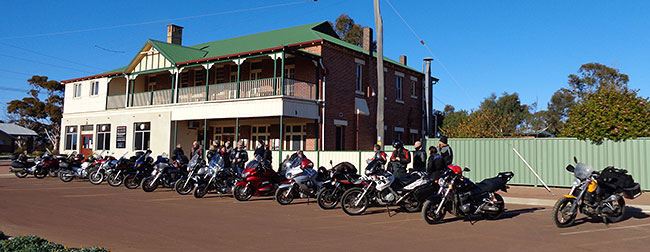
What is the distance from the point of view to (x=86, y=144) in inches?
1241

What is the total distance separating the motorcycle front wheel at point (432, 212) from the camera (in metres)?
8.92

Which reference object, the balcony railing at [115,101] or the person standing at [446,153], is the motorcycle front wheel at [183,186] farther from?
the balcony railing at [115,101]

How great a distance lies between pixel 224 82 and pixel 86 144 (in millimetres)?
→ 11387

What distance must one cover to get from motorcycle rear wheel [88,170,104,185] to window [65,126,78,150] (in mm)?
16577

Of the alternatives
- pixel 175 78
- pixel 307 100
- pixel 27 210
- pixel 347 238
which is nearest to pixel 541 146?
pixel 307 100

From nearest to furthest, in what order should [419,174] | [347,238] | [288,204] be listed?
[347,238] < [419,174] < [288,204]

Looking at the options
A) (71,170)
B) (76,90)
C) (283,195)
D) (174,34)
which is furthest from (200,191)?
(76,90)

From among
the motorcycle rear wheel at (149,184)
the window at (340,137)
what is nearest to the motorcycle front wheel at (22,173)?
the motorcycle rear wheel at (149,184)

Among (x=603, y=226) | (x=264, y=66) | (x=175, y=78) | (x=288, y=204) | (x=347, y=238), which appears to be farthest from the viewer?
(x=175, y=78)

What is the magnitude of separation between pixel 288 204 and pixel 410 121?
1906 cm

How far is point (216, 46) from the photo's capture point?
30484mm

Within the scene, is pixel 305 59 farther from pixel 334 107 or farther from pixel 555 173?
pixel 555 173

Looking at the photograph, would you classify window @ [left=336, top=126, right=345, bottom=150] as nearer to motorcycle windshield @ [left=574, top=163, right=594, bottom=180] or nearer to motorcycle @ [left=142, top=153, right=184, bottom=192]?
motorcycle @ [left=142, top=153, right=184, bottom=192]

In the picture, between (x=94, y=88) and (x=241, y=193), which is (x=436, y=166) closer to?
(x=241, y=193)
